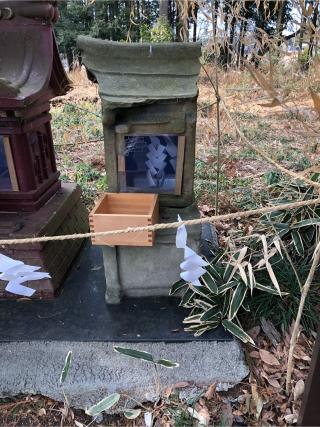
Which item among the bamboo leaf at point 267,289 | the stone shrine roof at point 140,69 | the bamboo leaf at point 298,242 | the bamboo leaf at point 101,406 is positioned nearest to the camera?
the bamboo leaf at point 101,406

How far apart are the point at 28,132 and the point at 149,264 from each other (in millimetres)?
1056

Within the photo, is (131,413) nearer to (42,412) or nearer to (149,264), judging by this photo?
(42,412)

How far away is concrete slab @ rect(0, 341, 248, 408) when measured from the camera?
1630 millimetres

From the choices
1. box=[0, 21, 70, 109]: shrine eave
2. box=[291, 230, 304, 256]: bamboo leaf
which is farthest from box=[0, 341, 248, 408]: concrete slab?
box=[0, 21, 70, 109]: shrine eave

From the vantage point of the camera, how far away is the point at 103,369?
1.69 metres

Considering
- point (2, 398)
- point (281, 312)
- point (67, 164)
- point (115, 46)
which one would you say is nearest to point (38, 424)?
point (2, 398)

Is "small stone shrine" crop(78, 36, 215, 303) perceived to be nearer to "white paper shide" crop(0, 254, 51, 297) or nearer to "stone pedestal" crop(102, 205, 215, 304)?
"stone pedestal" crop(102, 205, 215, 304)

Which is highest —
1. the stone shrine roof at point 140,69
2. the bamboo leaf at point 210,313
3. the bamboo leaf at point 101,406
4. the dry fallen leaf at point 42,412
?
the stone shrine roof at point 140,69

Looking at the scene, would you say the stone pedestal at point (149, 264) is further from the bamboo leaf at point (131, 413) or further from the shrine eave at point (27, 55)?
the shrine eave at point (27, 55)

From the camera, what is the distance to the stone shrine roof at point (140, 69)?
1.71 meters

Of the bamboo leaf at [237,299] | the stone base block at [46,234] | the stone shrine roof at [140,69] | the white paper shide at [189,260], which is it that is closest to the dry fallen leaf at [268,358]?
Result: the bamboo leaf at [237,299]

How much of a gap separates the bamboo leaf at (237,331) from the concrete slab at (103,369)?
0.06 m

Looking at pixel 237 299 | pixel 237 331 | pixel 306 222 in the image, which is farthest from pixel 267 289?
pixel 306 222

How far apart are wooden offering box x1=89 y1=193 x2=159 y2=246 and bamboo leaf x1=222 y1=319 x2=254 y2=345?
1.88ft
